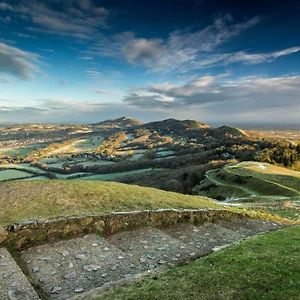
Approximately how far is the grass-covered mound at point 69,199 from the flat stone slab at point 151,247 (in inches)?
92.2

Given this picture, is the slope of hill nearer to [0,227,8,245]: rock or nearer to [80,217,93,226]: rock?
[80,217,93,226]: rock

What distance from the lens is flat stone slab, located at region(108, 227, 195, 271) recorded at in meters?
16.4

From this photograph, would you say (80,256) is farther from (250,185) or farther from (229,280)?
(250,185)

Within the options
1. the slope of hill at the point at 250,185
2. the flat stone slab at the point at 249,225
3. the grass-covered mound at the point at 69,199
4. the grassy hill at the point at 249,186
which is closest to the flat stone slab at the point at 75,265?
the grass-covered mound at the point at 69,199

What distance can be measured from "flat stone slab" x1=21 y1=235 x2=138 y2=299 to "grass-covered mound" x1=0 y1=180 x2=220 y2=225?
8.38 ft

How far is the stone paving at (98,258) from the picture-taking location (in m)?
13.2

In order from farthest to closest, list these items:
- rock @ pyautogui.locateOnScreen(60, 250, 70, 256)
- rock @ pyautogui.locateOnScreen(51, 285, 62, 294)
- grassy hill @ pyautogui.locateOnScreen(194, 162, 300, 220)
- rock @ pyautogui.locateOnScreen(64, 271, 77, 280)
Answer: grassy hill @ pyautogui.locateOnScreen(194, 162, 300, 220), rock @ pyautogui.locateOnScreen(60, 250, 70, 256), rock @ pyautogui.locateOnScreen(64, 271, 77, 280), rock @ pyautogui.locateOnScreen(51, 285, 62, 294)

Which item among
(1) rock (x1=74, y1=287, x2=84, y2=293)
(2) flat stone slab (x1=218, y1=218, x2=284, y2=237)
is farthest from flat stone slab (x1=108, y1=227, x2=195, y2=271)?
(2) flat stone slab (x1=218, y1=218, x2=284, y2=237)

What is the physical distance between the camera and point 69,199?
71.4 ft

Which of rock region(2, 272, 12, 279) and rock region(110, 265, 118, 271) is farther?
rock region(110, 265, 118, 271)

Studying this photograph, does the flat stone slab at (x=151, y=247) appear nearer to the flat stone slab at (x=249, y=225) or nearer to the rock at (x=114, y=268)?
the rock at (x=114, y=268)

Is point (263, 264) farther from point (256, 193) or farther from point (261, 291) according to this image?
point (256, 193)

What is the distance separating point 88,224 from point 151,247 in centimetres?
376

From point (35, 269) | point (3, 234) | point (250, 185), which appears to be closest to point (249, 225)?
point (35, 269)
